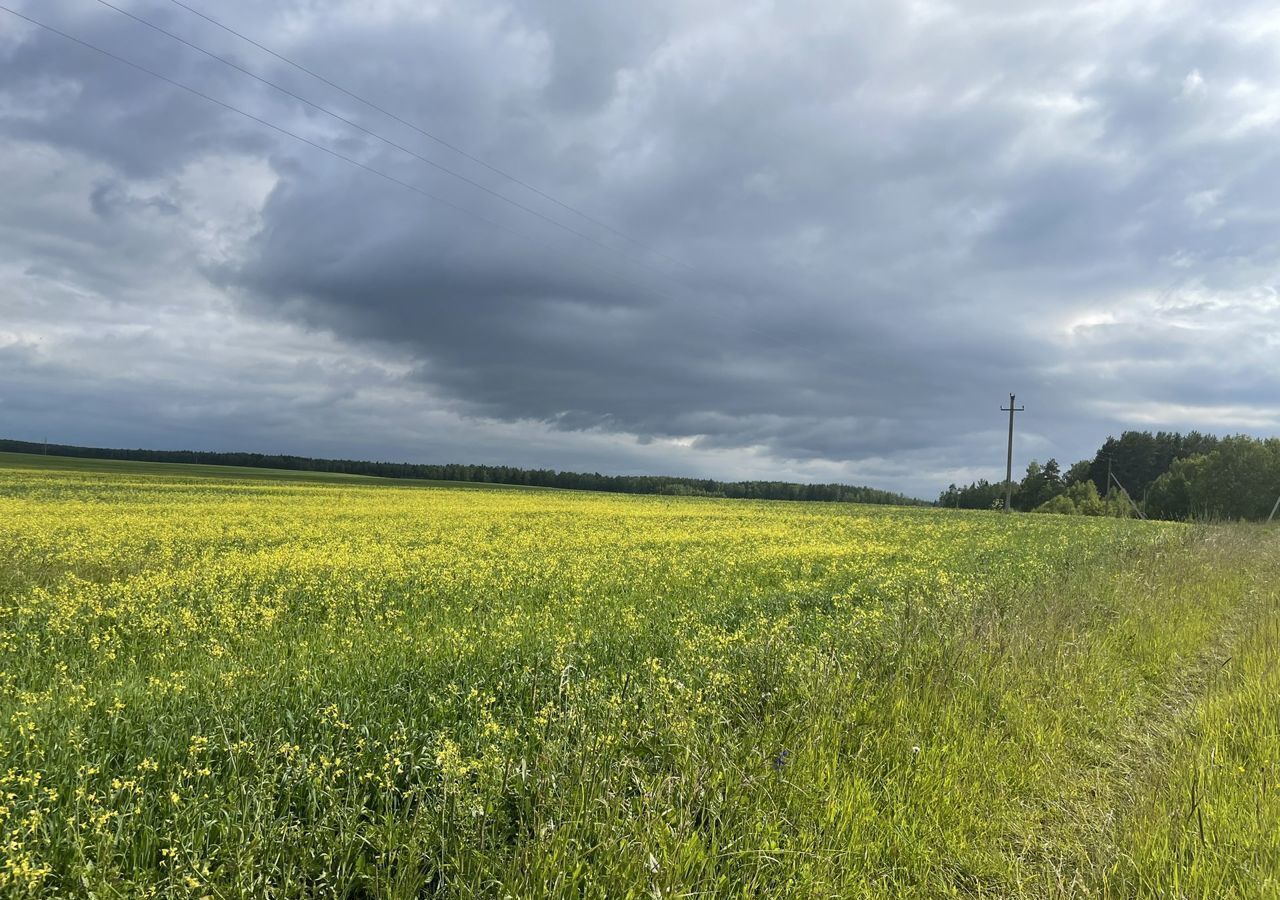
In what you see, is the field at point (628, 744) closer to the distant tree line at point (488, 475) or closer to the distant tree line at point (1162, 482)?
the distant tree line at point (1162, 482)

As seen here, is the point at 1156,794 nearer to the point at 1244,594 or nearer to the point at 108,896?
the point at 108,896

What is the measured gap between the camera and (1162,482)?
87250mm

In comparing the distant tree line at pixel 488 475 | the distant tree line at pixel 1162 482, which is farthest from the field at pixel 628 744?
the distant tree line at pixel 488 475

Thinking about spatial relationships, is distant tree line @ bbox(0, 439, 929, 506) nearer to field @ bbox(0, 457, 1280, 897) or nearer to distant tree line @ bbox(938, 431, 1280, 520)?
distant tree line @ bbox(938, 431, 1280, 520)

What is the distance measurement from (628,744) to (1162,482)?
108843 mm

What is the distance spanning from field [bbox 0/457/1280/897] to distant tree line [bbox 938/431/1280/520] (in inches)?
1910

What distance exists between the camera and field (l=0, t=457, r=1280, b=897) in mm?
3266

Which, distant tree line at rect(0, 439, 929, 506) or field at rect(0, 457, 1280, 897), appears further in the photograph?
distant tree line at rect(0, 439, 929, 506)

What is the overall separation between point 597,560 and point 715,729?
403 inches

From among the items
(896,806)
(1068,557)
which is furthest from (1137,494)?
(896,806)

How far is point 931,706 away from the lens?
5.44 m

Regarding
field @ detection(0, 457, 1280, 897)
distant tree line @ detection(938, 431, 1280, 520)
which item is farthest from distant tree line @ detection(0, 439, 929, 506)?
field @ detection(0, 457, 1280, 897)

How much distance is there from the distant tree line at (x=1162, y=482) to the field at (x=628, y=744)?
48523mm

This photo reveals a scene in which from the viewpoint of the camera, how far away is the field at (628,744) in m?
3.27
